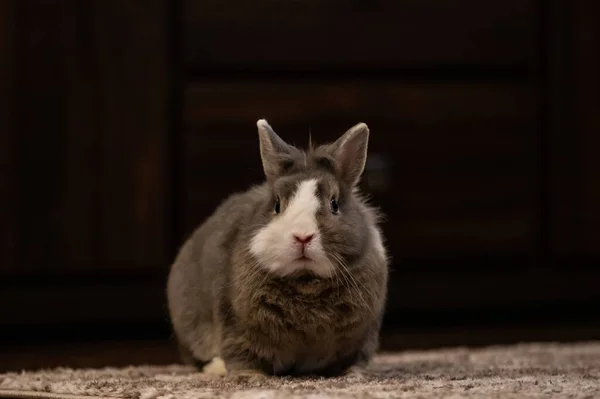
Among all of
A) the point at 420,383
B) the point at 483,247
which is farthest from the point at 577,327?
the point at 420,383

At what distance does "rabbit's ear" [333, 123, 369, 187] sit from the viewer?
150 cm

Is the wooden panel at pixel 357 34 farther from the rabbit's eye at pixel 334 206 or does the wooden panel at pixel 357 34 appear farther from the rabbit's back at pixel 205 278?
the rabbit's eye at pixel 334 206

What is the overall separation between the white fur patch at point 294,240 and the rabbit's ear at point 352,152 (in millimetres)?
76

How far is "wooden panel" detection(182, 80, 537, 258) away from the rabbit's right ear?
2.55 ft

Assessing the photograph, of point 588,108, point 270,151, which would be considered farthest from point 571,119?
point 270,151

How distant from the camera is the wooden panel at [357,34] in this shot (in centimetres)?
230

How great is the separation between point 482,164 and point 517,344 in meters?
0.47

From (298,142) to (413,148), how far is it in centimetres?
25

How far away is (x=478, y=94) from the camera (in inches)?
94.9

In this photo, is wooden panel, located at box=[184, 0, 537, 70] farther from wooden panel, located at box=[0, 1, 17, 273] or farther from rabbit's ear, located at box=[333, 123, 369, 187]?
rabbit's ear, located at box=[333, 123, 369, 187]

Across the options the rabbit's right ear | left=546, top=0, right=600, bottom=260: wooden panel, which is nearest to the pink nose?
the rabbit's right ear

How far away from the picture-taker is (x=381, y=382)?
1456 millimetres

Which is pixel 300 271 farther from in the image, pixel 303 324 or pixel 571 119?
pixel 571 119

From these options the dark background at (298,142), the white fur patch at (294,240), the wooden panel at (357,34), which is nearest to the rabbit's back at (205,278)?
the white fur patch at (294,240)
